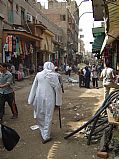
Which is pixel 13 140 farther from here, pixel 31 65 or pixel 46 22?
pixel 46 22

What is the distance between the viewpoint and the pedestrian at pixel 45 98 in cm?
694

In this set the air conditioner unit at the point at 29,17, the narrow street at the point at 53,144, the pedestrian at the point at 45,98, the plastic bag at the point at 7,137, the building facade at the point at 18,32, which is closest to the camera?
the plastic bag at the point at 7,137

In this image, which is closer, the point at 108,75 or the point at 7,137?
the point at 7,137

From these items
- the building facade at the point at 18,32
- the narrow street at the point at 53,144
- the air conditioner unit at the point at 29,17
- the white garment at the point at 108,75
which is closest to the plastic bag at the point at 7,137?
the narrow street at the point at 53,144

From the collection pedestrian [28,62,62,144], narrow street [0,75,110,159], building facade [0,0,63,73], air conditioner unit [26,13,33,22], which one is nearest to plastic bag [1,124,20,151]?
narrow street [0,75,110,159]

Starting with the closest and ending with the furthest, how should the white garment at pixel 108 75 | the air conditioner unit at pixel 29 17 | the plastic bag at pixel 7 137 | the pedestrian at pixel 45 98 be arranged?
the plastic bag at pixel 7 137 < the pedestrian at pixel 45 98 < the white garment at pixel 108 75 < the air conditioner unit at pixel 29 17

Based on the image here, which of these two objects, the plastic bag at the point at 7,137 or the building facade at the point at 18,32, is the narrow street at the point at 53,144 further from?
the building facade at the point at 18,32

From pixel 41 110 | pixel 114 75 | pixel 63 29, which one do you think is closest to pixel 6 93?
pixel 41 110

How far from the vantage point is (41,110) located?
6.95m

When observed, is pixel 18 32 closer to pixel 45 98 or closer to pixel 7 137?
pixel 45 98

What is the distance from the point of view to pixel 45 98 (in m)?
6.94

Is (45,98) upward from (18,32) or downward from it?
downward

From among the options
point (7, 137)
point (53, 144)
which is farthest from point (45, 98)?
point (7, 137)

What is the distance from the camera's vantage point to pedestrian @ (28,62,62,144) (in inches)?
273
